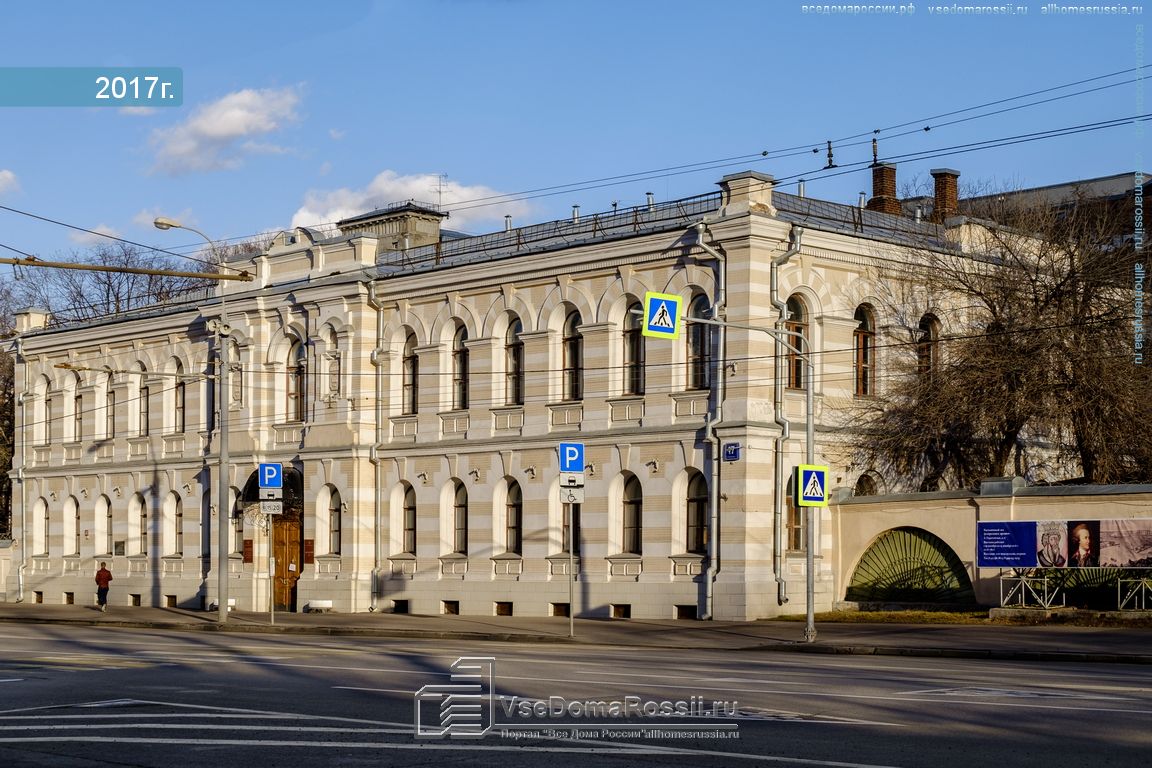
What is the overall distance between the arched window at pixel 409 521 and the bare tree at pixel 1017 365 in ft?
42.9

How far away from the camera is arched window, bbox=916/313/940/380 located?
39406 mm

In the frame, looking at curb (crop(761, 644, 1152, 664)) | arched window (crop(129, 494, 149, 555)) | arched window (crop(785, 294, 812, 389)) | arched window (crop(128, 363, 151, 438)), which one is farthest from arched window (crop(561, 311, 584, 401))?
arched window (crop(129, 494, 149, 555))

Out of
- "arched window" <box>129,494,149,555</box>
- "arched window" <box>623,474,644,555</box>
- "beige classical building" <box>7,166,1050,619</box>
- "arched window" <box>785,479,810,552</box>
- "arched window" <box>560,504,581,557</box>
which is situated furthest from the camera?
"arched window" <box>129,494,149,555</box>

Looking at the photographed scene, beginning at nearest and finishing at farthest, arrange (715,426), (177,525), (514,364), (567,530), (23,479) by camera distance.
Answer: (715,426)
(567,530)
(514,364)
(177,525)
(23,479)

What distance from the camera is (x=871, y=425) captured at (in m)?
39.1

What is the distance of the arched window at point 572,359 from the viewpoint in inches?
1590

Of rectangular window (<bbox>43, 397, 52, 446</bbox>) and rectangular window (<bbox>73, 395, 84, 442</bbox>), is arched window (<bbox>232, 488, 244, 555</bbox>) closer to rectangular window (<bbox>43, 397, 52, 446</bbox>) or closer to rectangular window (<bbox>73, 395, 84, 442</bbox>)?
rectangular window (<bbox>73, 395, 84, 442</bbox>)

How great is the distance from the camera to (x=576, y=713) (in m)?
14.9

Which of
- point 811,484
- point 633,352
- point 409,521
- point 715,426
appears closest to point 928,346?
point 715,426

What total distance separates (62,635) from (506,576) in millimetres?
11528

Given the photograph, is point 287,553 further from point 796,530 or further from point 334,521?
point 796,530

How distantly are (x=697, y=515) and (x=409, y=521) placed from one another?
10.7 meters

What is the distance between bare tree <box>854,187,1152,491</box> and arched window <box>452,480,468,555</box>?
11045 millimetres

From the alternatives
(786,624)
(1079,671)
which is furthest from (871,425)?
(1079,671)
